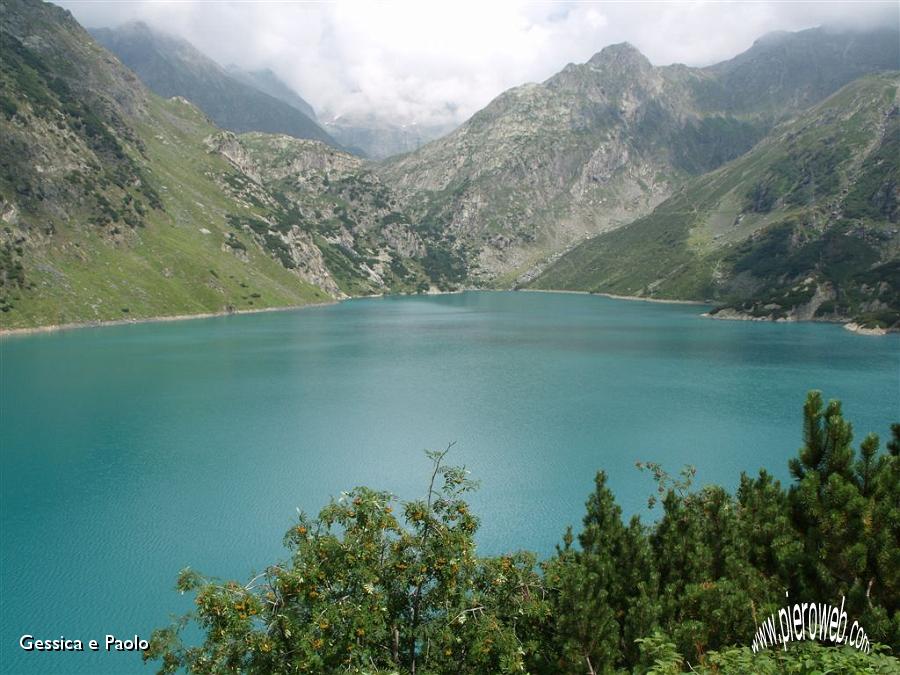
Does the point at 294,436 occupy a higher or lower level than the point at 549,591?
higher

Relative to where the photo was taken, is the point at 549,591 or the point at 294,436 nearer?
the point at 549,591

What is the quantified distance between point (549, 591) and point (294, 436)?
198 ft

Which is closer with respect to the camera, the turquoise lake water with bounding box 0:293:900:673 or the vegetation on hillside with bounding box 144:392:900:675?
the vegetation on hillside with bounding box 144:392:900:675

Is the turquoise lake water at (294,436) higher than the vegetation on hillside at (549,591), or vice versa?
the turquoise lake water at (294,436)

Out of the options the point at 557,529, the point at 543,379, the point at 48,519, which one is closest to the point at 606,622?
the point at 557,529

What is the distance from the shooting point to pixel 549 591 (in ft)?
64.8

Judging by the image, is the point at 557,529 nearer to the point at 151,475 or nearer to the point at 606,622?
the point at 606,622

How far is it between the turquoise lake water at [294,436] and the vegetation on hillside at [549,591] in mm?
21870

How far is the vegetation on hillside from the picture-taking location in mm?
15594

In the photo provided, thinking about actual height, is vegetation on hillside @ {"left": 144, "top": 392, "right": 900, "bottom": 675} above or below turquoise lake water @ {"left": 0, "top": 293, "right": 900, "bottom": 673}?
below

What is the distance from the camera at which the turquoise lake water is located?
41812 mm

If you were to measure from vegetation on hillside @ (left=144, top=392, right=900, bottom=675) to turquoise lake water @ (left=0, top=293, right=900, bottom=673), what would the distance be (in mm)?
21870

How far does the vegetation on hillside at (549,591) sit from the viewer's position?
15.6m

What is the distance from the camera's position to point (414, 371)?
121250 mm
